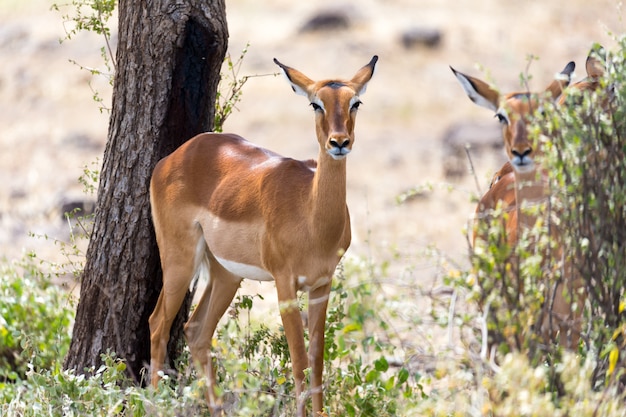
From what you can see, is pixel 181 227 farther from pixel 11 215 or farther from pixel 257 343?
pixel 11 215

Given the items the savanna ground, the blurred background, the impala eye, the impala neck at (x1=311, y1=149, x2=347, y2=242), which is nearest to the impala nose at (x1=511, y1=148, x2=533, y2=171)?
the impala eye

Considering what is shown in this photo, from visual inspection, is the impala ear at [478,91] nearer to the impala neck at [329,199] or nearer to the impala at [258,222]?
the impala at [258,222]

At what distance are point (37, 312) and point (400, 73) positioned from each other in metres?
12.4

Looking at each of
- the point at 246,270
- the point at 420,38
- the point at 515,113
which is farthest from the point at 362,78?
the point at 420,38

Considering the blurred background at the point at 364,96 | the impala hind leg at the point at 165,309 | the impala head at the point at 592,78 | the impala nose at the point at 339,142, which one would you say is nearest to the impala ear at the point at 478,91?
the impala head at the point at 592,78

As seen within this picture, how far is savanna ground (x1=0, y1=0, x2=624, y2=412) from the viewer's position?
13.1m

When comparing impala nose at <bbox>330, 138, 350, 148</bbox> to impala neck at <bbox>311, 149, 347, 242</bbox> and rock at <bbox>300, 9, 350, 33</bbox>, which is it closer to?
impala neck at <bbox>311, 149, 347, 242</bbox>

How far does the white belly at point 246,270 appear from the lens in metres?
5.68

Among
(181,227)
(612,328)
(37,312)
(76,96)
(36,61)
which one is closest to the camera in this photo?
(612,328)

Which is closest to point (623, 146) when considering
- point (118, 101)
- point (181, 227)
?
point (181, 227)

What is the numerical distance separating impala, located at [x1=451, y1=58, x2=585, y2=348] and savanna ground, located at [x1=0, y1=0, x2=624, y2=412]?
5108mm

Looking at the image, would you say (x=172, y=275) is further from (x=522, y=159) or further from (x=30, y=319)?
(x=522, y=159)

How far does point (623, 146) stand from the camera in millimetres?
4289

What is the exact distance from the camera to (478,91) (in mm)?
5352
